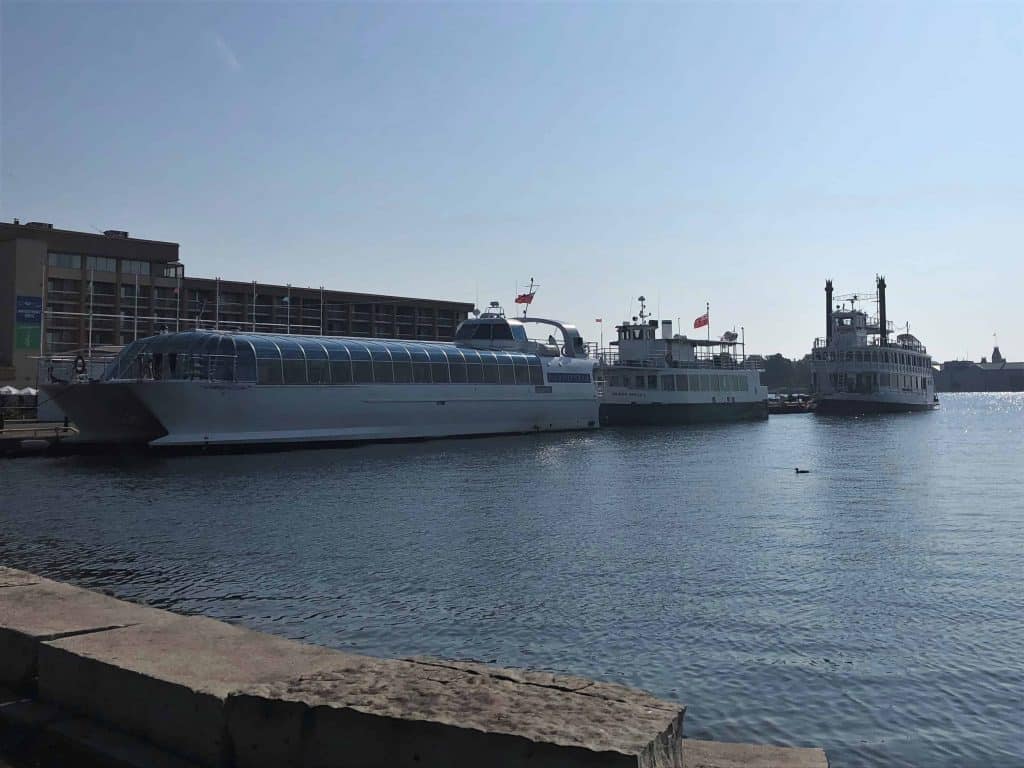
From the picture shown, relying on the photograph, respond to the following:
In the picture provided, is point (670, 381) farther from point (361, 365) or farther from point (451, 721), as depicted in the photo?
point (451, 721)

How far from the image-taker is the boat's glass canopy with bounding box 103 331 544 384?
2137 inches

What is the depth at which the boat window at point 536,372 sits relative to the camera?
76.3 m

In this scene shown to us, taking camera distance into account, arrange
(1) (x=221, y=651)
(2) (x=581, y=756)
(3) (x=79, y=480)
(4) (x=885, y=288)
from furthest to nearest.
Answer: (4) (x=885, y=288) → (3) (x=79, y=480) → (1) (x=221, y=651) → (2) (x=581, y=756)

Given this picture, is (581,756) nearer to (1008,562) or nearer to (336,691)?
(336,691)

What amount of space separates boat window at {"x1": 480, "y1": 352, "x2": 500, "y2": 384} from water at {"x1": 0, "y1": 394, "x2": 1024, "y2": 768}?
29.5 meters

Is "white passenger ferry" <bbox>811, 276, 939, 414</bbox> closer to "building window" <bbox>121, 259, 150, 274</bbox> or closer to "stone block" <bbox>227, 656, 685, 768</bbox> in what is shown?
"building window" <bbox>121, 259, 150, 274</bbox>

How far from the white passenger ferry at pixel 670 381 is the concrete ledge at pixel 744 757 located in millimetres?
86913

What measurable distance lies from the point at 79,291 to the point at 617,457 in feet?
284

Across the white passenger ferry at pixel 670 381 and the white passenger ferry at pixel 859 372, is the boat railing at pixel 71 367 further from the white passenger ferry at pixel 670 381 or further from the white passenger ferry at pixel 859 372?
the white passenger ferry at pixel 859 372

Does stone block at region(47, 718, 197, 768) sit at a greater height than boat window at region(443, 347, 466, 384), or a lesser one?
lesser

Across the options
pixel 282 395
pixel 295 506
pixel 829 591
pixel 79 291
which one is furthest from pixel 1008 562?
pixel 79 291

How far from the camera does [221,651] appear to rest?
298 inches

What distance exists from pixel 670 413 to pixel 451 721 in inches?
3676

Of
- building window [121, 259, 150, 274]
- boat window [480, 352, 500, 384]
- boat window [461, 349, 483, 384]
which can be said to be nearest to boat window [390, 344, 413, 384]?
boat window [461, 349, 483, 384]
